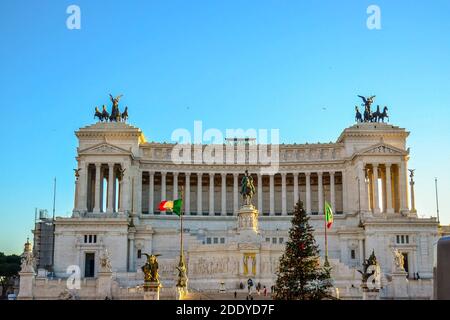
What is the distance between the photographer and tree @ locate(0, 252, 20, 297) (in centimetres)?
10171

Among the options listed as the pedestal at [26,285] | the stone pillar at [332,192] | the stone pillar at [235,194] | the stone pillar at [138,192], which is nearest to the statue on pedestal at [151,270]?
the pedestal at [26,285]

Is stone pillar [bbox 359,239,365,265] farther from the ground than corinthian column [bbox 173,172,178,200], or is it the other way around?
corinthian column [bbox 173,172,178,200]

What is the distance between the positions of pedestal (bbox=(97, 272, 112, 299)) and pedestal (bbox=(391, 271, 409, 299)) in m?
27.9

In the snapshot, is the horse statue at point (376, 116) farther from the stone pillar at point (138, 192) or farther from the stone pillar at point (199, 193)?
the stone pillar at point (138, 192)

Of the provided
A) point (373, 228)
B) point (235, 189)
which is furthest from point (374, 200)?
point (235, 189)

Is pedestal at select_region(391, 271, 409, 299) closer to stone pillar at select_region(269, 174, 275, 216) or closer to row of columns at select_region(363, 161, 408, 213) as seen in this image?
row of columns at select_region(363, 161, 408, 213)

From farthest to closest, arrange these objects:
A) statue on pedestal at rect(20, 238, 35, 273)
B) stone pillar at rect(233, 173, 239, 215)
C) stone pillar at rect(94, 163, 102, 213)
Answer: stone pillar at rect(233, 173, 239, 215), stone pillar at rect(94, 163, 102, 213), statue on pedestal at rect(20, 238, 35, 273)

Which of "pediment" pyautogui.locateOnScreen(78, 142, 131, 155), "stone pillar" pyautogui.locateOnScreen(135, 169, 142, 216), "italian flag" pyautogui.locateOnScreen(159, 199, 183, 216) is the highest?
"pediment" pyautogui.locateOnScreen(78, 142, 131, 155)

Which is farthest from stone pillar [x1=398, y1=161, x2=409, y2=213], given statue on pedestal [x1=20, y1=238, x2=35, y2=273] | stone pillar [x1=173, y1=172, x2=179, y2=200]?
statue on pedestal [x1=20, y1=238, x2=35, y2=273]

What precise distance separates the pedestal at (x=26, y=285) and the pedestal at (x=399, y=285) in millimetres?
35624

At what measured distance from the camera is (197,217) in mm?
98000

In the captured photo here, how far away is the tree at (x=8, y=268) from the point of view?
4004 inches
